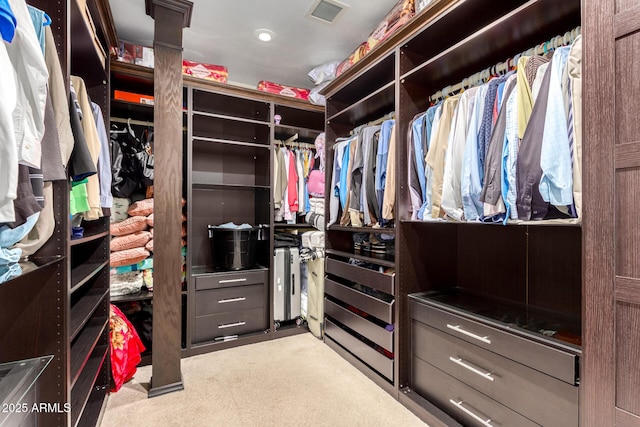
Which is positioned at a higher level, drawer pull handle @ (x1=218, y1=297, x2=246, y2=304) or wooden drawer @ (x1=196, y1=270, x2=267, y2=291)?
wooden drawer @ (x1=196, y1=270, x2=267, y2=291)

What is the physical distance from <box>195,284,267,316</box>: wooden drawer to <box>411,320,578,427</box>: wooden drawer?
150cm

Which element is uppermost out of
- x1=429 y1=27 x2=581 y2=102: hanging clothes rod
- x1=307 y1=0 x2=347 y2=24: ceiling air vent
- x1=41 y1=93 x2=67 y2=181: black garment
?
x1=307 y1=0 x2=347 y2=24: ceiling air vent

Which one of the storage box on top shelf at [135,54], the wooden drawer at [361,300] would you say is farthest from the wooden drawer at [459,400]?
the storage box on top shelf at [135,54]

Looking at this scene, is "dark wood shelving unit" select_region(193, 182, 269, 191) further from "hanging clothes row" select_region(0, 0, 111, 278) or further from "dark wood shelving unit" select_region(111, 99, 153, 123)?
"hanging clothes row" select_region(0, 0, 111, 278)

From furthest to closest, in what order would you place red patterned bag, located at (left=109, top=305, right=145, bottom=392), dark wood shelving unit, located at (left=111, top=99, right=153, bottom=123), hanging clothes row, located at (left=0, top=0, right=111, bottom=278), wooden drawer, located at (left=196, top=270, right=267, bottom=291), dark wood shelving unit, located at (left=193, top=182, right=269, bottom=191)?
dark wood shelving unit, located at (left=193, top=182, right=269, bottom=191)
wooden drawer, located at (left=196, top=270, right=267, bottom=291)
dark wood shelving unit, located at (left=111, top=99, right=153, bottom=123)
red patterned bag, located at (left=109, top=305, right=145, bottom=392)
hanging clothes row, located at (left=0, top=0, right=111, bottom=278)

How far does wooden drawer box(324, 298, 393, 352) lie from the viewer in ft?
6.66

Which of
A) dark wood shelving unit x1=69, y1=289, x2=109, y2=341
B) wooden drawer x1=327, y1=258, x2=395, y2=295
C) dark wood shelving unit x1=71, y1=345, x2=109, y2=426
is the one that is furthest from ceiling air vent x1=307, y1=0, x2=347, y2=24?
dark wood shelving unit x1=71, y1=345, x2=109, y2=426

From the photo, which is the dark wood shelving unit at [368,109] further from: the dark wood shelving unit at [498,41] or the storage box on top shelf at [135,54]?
the storage box on top shelf at [135,54]

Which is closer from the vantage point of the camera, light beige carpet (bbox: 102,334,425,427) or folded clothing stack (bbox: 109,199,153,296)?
light beige carpet (bbox: 102,334,425,427)

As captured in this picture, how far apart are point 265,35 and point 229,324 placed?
8.09 feet

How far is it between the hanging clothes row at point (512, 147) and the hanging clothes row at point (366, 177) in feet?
0.91

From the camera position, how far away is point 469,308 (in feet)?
5.56

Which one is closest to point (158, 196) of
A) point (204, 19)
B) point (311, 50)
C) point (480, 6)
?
point (204, 19)

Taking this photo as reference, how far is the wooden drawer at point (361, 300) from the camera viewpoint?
2.02 m
